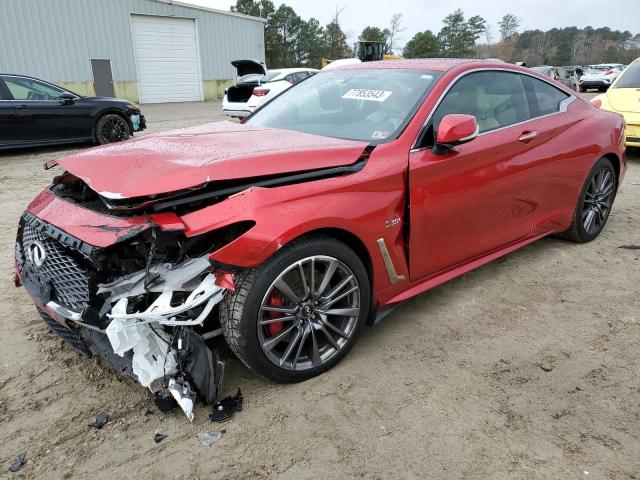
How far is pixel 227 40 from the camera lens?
27281 mm

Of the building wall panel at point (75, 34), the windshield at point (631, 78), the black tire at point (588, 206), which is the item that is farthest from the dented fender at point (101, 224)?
the building wall panel at point (75, 34)

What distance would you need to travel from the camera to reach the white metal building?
20.4m

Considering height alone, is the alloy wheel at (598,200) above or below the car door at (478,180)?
below

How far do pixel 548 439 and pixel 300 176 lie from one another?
1681 millimetres

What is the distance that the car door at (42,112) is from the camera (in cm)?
885

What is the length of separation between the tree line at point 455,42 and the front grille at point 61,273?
33.5m

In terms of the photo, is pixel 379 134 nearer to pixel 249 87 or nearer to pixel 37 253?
pixel 37 253

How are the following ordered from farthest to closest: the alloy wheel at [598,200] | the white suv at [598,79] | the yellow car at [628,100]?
the white suv at [598,79], the yellow car at [628,100], the alloy wheel at [598,200]

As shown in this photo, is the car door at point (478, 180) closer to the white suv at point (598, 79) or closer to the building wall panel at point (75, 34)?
the building wall panel at point (75, 34)

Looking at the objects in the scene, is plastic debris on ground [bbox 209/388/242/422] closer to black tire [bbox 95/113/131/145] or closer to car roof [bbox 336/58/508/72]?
car roof [bbox 336/58/508/72]

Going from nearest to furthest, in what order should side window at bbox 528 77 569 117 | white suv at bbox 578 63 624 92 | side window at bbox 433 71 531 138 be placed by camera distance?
side window at bbox 433 71 531 138
side window at bbox 528 77 569 117
white suv at bbox 578 63 624 92

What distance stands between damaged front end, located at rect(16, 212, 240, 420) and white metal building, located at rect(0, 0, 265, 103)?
877 inches

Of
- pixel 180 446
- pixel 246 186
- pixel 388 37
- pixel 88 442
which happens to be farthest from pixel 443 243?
pixel 388 37

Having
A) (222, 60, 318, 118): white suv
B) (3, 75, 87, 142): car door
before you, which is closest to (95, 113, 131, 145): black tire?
(3, 75, 87, 142): car door
